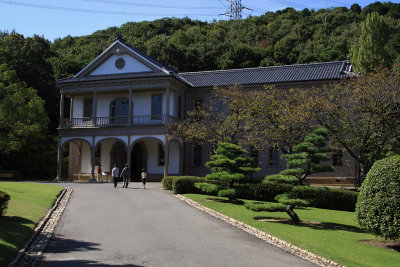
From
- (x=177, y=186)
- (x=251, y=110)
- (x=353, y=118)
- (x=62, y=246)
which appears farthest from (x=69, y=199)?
(x=353, y=118)

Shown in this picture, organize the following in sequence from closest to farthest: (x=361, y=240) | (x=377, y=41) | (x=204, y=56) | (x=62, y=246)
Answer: (x=62, y=246), (x=361, y=240), (x=377, y=41), (x=204, y=56)

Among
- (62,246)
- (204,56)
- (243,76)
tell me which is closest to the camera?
(62,246)

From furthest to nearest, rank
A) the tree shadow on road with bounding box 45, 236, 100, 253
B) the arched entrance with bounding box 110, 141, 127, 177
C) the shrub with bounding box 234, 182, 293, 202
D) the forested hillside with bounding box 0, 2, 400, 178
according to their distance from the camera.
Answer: the forested hillside with bounding box 0, 2, 400, 178
the arched entrance with bounding box 110, 141, 127, 177
the shrub with bounding box 234, 182, 293, 202
the tree shadow on road with bounding box 45, 236, 100, 253

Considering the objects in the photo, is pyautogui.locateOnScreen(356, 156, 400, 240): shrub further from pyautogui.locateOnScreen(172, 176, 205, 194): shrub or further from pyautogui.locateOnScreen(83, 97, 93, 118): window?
pyautogui.locateOnScreen(83, 97, 93, 118): window

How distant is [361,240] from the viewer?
13.5 meters

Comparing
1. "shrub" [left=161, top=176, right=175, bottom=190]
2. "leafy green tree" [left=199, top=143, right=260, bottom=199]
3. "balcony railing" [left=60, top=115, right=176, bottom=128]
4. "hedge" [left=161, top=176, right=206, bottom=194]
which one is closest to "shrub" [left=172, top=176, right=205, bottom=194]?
"hedge" [left=161, top=176, right=206, bottom=194]

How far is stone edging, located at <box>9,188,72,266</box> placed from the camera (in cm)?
924

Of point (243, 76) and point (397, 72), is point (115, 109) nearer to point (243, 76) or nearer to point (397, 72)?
point (243, 76)

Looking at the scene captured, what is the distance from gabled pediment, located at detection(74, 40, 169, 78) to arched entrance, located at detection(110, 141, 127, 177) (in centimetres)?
618

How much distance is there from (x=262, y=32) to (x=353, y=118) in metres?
54.0

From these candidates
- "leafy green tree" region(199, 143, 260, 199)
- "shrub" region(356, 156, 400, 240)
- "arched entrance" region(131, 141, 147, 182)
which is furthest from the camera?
"arched entrance" region(131, 141, 147, 182)

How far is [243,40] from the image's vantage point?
7138 cm

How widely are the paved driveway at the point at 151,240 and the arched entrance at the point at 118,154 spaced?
17.7 metres

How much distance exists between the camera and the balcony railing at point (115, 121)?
33312 mm
